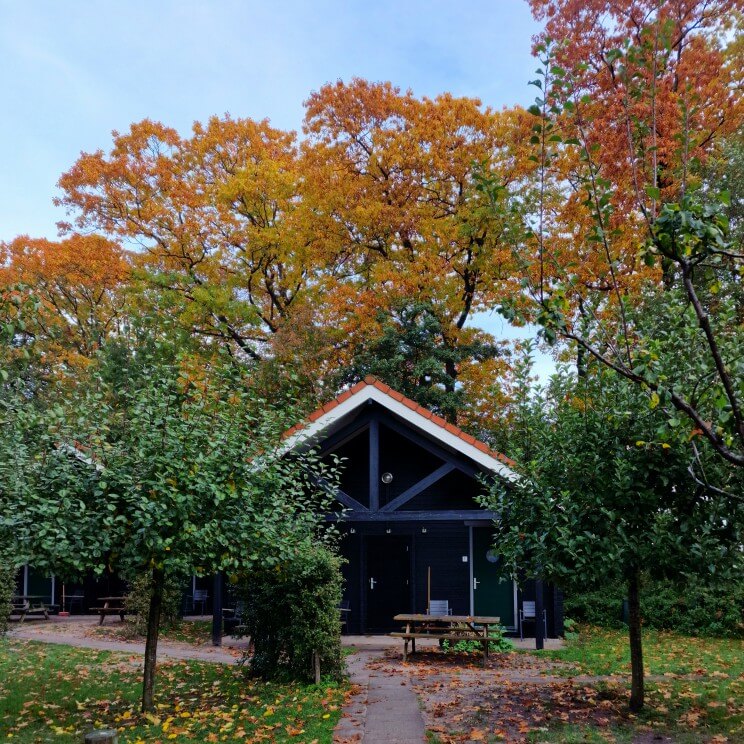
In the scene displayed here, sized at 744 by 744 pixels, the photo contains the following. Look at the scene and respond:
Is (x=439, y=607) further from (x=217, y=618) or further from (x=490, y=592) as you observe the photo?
(x=217, y=618)

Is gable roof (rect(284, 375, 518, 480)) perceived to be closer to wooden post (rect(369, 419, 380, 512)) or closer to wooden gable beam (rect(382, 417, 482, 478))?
wooden gable beam (rect(382, 417, 482, 478))

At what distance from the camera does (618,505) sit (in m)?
7.61

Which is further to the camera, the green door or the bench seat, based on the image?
the green door

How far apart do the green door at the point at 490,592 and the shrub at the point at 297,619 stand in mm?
6508

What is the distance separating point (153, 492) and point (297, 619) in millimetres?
3472

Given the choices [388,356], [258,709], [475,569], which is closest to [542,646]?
[475,569]

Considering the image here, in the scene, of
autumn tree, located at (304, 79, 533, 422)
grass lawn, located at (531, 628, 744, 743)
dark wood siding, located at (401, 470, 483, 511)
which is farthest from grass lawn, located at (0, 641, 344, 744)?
autumn tree, located at (304, 79, 533, 422)

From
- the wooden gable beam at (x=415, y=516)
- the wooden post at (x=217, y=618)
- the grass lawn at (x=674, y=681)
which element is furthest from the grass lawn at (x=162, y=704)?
the wooden gable beam at (x=415, y=516)

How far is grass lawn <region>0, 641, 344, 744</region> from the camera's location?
7504 mm

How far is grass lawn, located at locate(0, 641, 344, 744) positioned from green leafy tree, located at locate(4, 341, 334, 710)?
2.20ft

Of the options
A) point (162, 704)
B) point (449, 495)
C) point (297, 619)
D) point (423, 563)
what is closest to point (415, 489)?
point (449, 495)

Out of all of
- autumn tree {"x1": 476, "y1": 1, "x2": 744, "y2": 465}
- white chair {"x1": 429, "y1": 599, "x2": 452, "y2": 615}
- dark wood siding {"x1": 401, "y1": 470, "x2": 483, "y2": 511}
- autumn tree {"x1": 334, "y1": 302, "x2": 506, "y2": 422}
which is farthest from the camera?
autumn tree {"x1": 334, "y1": 302, "x2": 506, "y2": 422}

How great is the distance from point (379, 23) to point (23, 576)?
19.0m

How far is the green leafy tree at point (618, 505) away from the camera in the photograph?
7078mm
